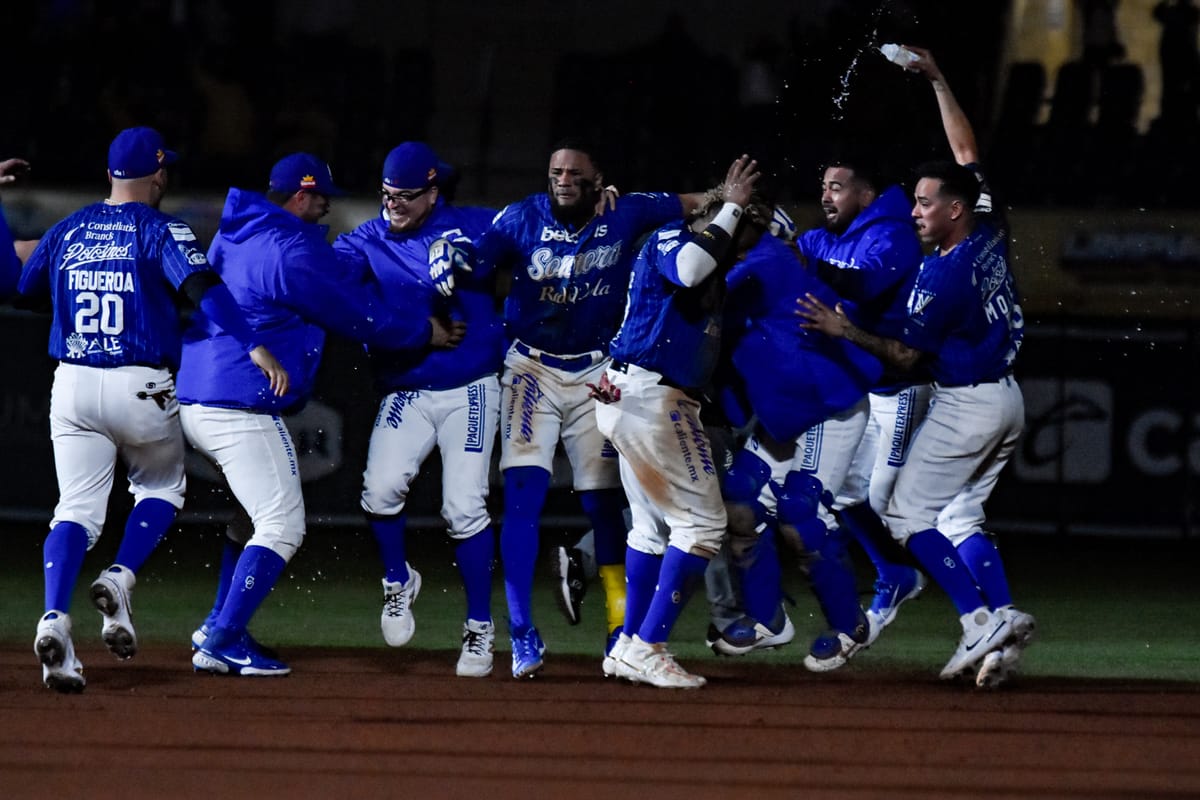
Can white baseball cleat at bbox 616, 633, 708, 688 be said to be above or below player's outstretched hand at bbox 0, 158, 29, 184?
below

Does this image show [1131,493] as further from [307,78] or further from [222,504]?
[307,78]

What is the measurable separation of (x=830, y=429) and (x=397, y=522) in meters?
1.99

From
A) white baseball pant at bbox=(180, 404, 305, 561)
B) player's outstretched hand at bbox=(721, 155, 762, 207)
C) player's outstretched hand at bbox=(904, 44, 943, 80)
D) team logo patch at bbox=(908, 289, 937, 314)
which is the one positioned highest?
player's outstretched hand at bbox=(904, 44, 943, 80)

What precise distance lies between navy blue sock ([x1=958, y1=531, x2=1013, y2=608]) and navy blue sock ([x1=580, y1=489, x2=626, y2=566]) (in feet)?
5.01

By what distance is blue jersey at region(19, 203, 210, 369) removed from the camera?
22.3 ft

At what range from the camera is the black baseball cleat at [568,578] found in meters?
7.81

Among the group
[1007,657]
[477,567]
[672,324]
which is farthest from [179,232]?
[1007,657]

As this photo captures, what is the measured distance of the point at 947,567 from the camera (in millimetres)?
7316

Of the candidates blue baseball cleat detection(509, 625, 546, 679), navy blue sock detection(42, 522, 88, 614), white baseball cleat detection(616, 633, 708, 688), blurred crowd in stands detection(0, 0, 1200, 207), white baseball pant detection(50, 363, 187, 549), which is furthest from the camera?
blurred crowd in stands detection(0, 0, 1200, 207)

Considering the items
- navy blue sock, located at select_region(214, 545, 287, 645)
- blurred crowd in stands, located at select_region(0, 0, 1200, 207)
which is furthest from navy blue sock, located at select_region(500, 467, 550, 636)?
blurred crowd in stands, located at select_region(0, 0, 1200, 207)

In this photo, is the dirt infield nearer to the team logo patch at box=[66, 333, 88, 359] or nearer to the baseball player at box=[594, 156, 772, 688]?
the baseball player at box=[594, 156, 772, 688]

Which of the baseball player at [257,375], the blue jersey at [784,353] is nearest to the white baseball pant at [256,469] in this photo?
the baseball player at [257,375]

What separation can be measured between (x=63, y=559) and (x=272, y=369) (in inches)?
43.8

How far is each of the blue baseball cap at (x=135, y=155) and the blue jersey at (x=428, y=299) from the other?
89cm
